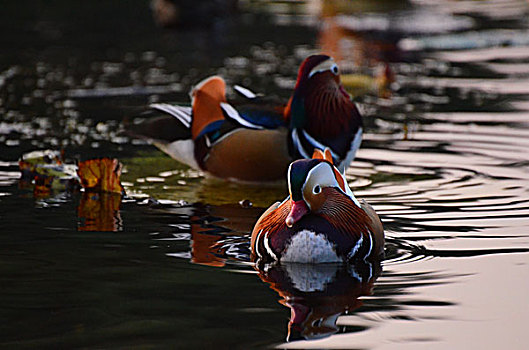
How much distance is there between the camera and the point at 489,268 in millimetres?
6215

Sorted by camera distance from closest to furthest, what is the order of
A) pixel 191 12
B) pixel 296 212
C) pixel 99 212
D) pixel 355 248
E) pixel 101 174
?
pixel 296 212 → pixel 355 248 → pixel 99 212 → pixel 101 174 → pixel 191 12

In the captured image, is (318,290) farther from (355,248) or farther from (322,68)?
(322,68)

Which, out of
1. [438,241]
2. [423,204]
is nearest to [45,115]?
[423,204]

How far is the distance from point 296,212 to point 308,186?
0.54 feet

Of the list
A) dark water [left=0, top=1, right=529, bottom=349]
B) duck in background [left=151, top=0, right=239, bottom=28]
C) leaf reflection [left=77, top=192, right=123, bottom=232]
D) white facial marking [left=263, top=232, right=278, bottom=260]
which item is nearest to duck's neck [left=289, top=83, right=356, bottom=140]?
dark water [left=0, top=1, right=529, bottom=349]

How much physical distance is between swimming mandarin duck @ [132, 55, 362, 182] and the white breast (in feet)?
7.23

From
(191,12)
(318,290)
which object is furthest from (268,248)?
(191,12)

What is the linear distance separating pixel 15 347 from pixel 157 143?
4.34 metres

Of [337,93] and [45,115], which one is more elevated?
[337,93]

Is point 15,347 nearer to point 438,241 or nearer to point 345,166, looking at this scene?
point 438,241

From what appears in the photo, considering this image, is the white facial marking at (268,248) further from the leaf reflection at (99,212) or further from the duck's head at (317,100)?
the duck's head at (317,100)

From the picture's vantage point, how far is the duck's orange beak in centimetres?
605

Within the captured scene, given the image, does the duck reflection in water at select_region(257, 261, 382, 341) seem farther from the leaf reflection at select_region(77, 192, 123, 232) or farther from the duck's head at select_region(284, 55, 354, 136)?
the duck's head at select_region(284, 55, 354, 136)

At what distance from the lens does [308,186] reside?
6.15 meters
